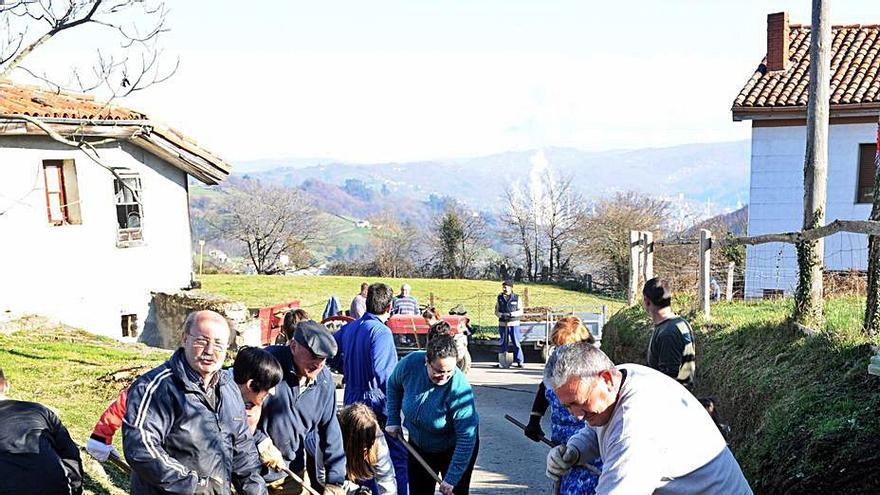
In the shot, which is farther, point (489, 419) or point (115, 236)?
point (115, 236)

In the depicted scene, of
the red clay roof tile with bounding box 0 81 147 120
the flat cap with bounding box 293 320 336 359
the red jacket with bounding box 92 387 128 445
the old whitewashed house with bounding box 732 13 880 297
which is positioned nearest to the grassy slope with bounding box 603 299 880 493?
the flat cap with bounding box 293 320 336 359

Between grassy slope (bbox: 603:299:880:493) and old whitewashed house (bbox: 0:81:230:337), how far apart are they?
35.8 ft

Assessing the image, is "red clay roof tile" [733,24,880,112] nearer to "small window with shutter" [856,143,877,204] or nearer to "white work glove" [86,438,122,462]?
"small window with shutter" [856,143,877,204]

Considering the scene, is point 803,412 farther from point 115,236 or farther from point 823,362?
point 115,236

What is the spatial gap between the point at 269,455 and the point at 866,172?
67.7ft

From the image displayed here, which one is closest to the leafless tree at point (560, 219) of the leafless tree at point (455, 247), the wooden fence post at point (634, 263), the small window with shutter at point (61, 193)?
the leafless tree at point (455, 247)

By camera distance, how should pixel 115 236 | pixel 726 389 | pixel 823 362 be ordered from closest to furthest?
pixel 823 362 < pixel 726 389 < pixel 115 236

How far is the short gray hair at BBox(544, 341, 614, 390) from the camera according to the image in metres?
3.41

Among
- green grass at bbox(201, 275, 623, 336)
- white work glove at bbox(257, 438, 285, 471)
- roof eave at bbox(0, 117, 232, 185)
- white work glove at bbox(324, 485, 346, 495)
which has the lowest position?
green grass at bbox(201, 275, 623, 336)

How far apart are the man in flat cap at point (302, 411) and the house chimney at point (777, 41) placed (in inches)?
816

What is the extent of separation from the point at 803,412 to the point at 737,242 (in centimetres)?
505

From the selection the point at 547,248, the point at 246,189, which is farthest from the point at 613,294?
the point at 246,189

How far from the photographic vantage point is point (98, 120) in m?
16.2

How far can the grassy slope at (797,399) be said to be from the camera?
5.69 meters
